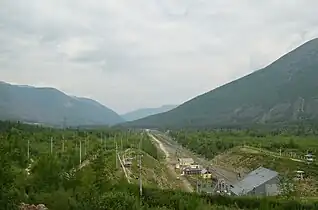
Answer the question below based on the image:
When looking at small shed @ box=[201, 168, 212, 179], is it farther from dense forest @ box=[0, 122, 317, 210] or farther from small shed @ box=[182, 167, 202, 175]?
dense forest @ box=[0, 122, 317, 210]

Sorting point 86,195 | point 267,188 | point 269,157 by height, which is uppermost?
point 269,157

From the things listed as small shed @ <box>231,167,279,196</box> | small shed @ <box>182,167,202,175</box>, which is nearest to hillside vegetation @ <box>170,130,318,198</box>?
small shed @ <box>231,167,279,196</box>

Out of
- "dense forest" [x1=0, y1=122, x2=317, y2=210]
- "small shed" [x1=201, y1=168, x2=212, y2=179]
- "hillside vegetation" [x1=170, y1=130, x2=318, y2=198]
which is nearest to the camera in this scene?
"dense forest" [x1=0, y1=122, x2=317, y2=210]

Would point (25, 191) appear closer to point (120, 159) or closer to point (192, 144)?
point (120, 159)

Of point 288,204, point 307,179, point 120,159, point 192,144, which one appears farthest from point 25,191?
point 192,144

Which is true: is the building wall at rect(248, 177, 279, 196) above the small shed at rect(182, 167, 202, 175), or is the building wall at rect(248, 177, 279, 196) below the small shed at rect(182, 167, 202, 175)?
below

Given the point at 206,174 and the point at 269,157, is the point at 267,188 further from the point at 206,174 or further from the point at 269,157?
the point at 269,157

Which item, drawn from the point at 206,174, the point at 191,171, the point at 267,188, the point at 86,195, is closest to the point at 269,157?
the point at 206,174

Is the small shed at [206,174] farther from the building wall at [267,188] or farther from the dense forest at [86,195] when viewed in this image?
the dense forest at [86,195]

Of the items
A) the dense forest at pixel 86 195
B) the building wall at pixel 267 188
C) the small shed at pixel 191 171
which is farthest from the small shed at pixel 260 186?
the small shed at pixel 191 171
